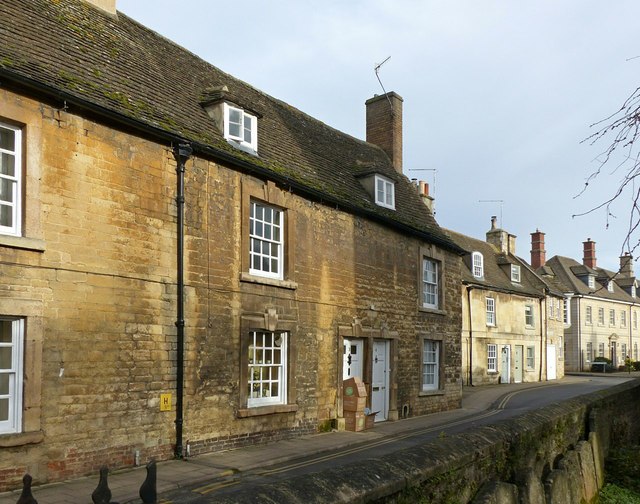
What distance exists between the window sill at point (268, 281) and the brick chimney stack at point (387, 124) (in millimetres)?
10588

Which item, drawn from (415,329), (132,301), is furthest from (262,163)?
(415,329)

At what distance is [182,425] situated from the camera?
1133 centimetres

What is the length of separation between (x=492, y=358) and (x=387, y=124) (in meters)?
→ 17.2

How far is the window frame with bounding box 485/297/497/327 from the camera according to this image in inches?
1378

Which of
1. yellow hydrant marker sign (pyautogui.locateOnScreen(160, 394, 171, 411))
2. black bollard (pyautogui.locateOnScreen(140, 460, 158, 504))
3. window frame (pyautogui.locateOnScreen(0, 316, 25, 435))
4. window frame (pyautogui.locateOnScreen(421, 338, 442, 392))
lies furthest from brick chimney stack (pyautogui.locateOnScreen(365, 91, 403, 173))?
black bollard (pyautogui.locateOnScreen(140, 460, 158, 504))

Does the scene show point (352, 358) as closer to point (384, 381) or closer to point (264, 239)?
point (384, 381)

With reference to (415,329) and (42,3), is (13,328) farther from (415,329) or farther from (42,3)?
(415,329)

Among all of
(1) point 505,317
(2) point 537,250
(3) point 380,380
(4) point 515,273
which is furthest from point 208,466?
(2) point 537,250

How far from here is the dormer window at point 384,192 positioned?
61.7 feet

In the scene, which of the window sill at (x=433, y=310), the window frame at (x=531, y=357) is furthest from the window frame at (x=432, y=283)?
the window frame at (x=531, y=357)

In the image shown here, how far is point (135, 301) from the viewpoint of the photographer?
10.8m

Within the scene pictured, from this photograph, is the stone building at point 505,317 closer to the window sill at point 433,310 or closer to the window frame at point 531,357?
the window frame at point 531,357

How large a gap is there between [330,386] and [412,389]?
4306mm

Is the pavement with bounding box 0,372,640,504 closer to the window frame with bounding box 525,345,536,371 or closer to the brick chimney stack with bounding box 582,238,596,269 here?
the window frame with bounding box 525,345,536,371
